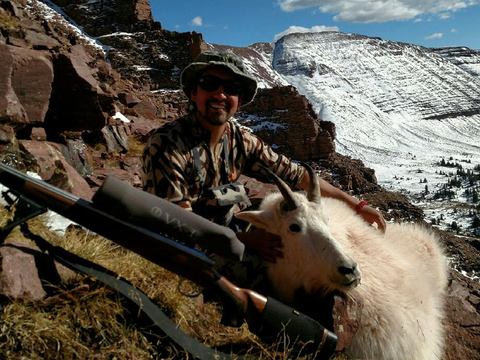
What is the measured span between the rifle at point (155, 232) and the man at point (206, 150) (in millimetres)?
1053

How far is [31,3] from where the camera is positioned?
4662cm

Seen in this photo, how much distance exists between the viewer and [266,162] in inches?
193

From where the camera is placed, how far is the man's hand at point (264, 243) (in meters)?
3.93

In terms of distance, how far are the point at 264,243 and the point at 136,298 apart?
1.54 m

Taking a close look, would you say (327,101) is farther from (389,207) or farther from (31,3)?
(31,3)

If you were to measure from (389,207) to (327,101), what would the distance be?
127m

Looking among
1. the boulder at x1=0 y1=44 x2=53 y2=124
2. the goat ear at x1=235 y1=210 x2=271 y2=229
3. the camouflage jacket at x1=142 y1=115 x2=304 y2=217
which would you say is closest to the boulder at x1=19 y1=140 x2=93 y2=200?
the boulder at x1=0 y1=44 x2=53 y2=124

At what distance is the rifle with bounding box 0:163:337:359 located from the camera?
253 cm

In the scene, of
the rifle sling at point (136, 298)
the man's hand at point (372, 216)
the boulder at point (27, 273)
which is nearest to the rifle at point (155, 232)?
the rifle sling at point (136, 298)

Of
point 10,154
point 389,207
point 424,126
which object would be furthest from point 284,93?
point 424,126

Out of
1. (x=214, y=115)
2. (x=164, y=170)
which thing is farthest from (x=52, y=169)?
(x=214, y=115)

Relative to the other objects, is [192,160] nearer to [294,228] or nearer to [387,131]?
[294,228]

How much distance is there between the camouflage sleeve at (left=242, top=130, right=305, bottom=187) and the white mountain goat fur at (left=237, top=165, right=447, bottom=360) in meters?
0.50

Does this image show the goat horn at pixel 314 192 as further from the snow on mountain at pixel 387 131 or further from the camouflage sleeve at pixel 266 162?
the snow on mountain at pixel 387 131
